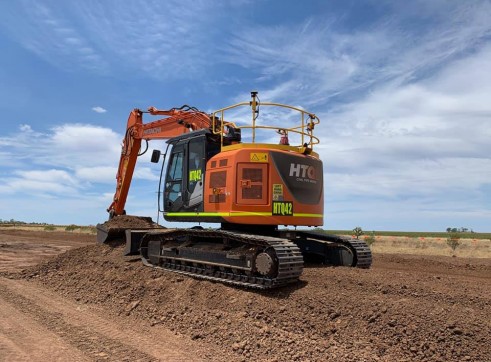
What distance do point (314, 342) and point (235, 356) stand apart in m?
1.16

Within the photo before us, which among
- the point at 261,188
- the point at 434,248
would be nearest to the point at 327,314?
the point at 261,188

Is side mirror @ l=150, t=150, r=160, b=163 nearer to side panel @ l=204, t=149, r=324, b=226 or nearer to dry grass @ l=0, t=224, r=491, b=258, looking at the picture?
side panel @ l=204, t=149, r=324, b=226

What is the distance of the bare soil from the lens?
564 centimetres

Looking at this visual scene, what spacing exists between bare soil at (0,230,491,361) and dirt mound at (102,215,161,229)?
4026 millimetres

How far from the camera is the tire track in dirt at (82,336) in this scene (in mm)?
5910

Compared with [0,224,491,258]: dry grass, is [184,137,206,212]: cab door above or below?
above

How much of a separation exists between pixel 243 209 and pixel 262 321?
2.51 metres

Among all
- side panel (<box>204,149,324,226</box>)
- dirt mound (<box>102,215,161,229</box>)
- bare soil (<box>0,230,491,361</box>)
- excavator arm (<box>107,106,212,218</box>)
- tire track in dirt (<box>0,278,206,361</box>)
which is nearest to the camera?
bare soil (<box>0,230,491,361</box>)

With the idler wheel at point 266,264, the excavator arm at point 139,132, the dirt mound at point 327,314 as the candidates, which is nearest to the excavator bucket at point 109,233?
the excavator arm at point 139,132

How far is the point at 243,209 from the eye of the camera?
8617 millimetres

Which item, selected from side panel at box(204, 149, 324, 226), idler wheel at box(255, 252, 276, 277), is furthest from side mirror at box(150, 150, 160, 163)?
idler wheel at box(255, 252, 276, 277)

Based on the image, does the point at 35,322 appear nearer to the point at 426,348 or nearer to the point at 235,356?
the point at 235,356

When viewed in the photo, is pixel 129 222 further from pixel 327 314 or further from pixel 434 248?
pixel 434 248

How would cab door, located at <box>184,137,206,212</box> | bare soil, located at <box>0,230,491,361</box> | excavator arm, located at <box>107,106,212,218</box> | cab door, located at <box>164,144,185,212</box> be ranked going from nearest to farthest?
bare soil, located at <box>0,230,491,361</box> < cab door, located at <box>184,137,206,212</box> < cab door, located at <box>164,144,185,212</box> < excavator arm, located at <box>107,106,212,218</box>
